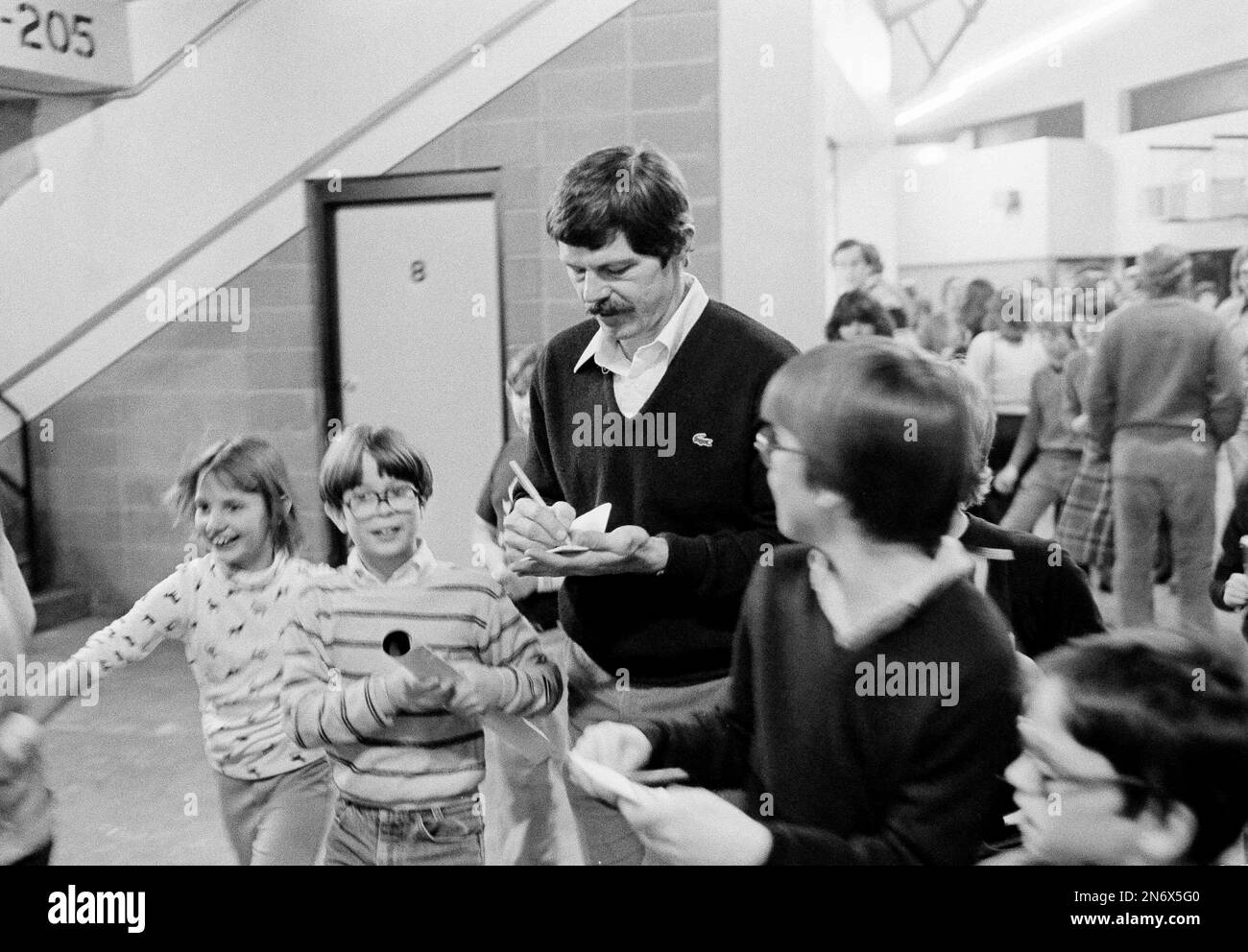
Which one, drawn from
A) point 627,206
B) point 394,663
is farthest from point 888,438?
point 394,663

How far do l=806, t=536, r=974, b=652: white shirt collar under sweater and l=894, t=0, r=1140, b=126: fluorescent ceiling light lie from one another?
2.67ft

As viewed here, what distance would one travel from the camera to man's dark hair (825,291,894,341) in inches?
70.6

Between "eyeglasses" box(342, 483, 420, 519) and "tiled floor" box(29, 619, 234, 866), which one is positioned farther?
"tiled floor" box(29, 619, 234, 866)

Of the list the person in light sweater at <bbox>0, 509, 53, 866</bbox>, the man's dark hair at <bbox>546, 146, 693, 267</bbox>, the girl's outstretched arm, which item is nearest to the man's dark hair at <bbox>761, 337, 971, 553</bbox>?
the man's dark hair at <bbox>546, 146, 693, 267</bbox>

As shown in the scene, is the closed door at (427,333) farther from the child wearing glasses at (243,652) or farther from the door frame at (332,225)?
the child wearing glasses at (243,652)

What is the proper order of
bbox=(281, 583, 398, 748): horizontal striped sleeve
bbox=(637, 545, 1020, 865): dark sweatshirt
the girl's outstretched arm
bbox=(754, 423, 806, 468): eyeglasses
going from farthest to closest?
the girl's outstretched arm, bbox=(281, 583, 398, 748): horizontal striped sleeve, bbox=(754, 423, 806, 468): eyeglasses, bbox=(637, 545, 1020, 865): dark sweatshirt

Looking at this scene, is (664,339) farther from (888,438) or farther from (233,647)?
(233,647)

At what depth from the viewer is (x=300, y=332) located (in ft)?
5.97

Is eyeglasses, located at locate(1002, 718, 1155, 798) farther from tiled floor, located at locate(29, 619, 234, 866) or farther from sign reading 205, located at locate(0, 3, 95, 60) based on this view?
sign reading 205, located at locate(0, 3, 95, 60)

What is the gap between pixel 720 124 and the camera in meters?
1.88

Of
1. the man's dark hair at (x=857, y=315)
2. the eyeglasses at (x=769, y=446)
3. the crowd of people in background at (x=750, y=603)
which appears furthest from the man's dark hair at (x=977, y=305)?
the eyeglasses at (x=769, y=446)

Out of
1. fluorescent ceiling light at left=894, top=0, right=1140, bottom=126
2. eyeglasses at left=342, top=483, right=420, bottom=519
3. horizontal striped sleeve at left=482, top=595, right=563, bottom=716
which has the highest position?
fluorescent ceiling light at left=894, top=0, right=1140, bottom=126

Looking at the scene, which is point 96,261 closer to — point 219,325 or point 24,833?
point 219,325
